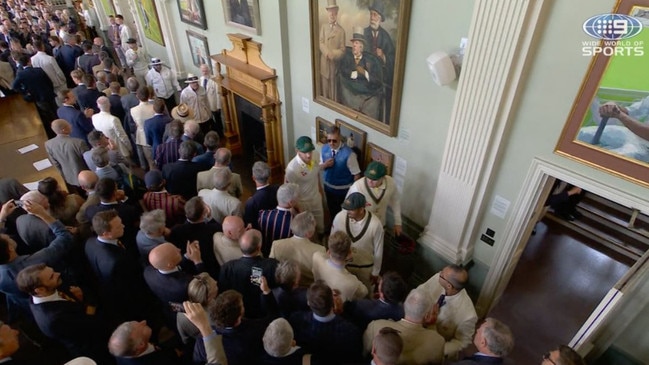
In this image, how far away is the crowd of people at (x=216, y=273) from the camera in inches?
85.9

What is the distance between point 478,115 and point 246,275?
89.6 inches

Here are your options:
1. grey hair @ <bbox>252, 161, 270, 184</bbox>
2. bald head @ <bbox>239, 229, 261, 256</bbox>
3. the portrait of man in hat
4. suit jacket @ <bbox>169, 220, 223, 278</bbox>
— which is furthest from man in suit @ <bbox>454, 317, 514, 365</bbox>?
the portrait of man in hat

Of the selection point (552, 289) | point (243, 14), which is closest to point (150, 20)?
point (243, 14)

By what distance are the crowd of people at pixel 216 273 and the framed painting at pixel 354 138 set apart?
0.74ft

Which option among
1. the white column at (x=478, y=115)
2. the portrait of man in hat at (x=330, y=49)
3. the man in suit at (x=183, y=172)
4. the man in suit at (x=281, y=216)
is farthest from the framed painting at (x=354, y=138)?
the man in suit at (x=183, y=172)

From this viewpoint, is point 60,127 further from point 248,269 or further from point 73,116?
point 248,269

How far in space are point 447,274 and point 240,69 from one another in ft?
14.3

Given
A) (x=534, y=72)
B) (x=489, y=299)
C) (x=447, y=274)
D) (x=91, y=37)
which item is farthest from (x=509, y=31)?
(x=91, y=37)

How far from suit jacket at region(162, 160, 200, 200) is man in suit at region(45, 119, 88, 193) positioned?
1.23 m

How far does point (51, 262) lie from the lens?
2842 mm

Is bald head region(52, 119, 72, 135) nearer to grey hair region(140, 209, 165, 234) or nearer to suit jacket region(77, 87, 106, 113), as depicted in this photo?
suit jacket region(77, 87, 106, 113)

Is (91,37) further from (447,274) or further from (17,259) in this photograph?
(447,274)

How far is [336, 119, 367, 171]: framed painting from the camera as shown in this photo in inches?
171

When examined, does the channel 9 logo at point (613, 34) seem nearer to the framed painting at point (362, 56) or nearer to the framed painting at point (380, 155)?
the framed painting at point (362, 56)
